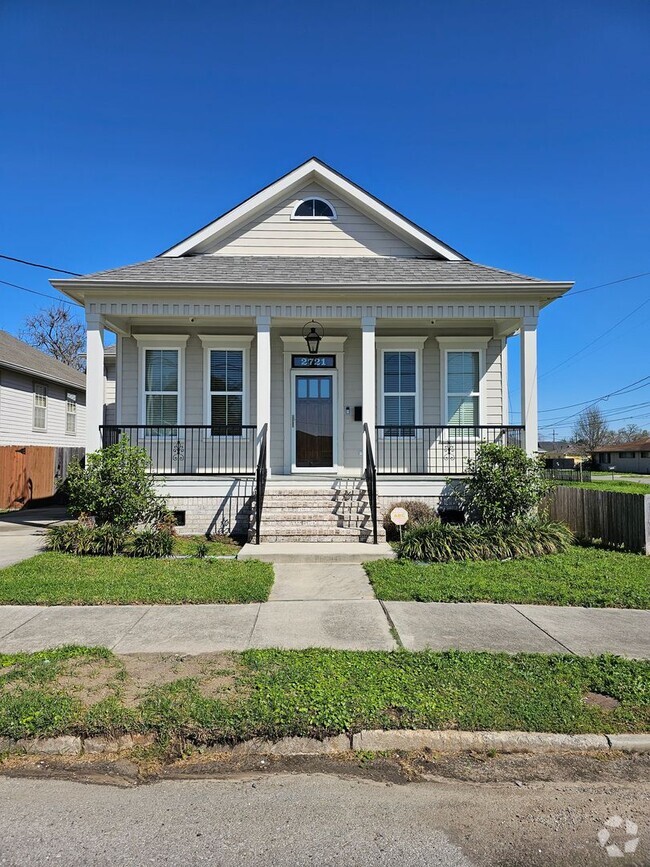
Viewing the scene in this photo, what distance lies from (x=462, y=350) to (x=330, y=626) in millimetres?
8130

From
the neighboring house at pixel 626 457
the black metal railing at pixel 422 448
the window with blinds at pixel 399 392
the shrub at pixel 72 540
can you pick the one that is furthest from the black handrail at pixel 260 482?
the neighboring house at pixel 626 457

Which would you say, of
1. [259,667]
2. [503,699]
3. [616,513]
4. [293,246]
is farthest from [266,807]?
[293,246]

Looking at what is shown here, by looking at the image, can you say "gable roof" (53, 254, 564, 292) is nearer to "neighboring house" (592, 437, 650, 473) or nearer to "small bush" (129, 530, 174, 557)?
"small bush" (129, 530, 174, 557)

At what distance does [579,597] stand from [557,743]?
3.22 meters

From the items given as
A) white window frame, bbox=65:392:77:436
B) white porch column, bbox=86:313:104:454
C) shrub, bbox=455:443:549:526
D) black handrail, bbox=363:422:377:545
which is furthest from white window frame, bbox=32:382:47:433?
shrub, bbox=455:443:549:526

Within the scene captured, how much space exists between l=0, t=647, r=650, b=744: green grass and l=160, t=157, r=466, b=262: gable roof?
→ 9.77m

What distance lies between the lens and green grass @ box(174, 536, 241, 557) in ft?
27.7

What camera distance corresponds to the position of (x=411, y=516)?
9.75 meters

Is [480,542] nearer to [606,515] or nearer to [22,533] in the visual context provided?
[606,515]

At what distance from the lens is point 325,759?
3.11 m

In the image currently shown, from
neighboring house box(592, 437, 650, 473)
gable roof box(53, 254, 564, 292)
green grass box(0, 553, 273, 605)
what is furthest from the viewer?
neighboring house box(592, 437, 650, 473)

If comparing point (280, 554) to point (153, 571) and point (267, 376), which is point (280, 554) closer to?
point (153, 571)

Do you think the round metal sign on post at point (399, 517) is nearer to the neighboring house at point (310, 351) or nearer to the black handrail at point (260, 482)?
the neighboring house at point (310, 351)

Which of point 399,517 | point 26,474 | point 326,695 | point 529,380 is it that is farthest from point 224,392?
point 26,474
